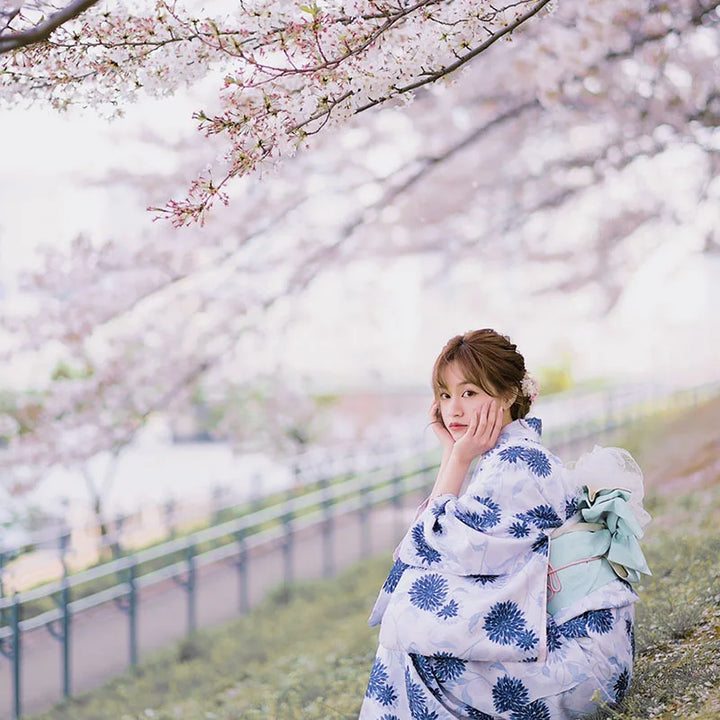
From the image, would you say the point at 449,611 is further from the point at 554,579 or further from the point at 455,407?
the point at 455,407

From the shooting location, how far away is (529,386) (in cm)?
271

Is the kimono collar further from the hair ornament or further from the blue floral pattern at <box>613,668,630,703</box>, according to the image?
the blue floral pattern at <box>613,668,630,703</box>

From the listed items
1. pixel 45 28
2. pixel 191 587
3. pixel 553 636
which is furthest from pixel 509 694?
pixel 191 587

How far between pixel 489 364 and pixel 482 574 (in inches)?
23.8

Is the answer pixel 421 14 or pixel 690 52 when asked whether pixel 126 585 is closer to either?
pixel 421 14

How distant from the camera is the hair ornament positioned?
2703 millimetres

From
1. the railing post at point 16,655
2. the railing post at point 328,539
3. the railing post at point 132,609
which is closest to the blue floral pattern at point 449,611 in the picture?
the railing post at point 16,655

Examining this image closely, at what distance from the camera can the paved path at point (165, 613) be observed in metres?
5.49

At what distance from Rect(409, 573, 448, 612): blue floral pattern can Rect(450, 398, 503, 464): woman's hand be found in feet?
1.14

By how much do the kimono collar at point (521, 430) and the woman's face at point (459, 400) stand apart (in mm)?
101

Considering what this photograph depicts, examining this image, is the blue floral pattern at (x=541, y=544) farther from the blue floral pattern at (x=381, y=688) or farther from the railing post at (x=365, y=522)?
the railing post at (x=365, y=522)

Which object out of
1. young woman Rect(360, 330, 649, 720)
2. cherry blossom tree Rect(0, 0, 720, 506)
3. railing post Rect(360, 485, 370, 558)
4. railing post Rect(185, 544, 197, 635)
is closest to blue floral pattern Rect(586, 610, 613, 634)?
young woman Rect(360, 330, 649, 720)

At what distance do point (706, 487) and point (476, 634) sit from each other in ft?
13.4

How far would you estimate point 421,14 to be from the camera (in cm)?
268
